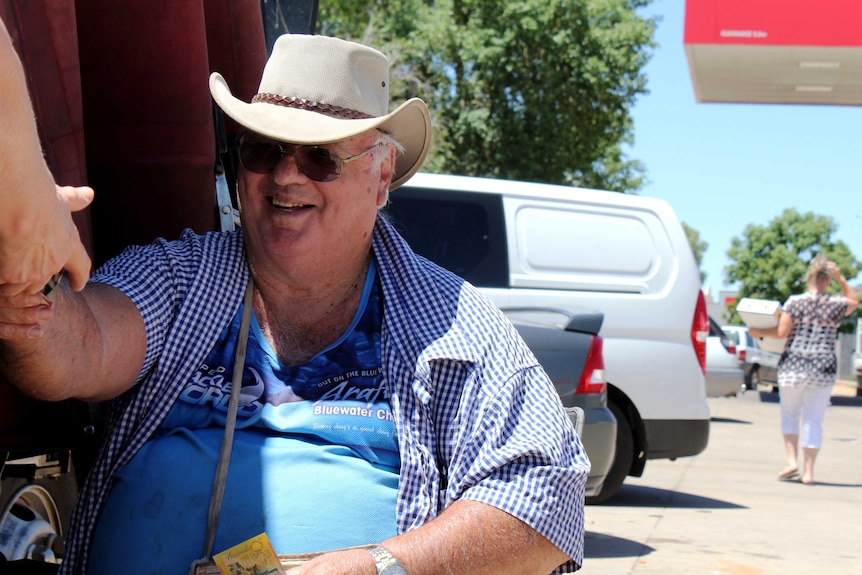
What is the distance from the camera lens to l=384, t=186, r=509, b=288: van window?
7.53 metres

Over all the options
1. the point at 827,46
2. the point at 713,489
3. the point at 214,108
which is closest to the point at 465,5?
the point at 827,46

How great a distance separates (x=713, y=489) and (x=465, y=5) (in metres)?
13.8

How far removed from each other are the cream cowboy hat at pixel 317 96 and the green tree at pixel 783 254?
54768 mm

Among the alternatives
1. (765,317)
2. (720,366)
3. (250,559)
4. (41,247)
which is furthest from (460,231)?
(720,366)

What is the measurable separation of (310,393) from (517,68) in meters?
18.7

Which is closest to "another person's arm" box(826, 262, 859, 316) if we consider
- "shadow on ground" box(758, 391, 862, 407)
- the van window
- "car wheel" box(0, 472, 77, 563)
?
the van window

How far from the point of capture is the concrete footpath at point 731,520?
5934mm

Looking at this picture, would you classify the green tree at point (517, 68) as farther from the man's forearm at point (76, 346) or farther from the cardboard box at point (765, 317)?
the man's forearm at point (76, 346)

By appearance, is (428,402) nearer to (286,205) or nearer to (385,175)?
(286,205)

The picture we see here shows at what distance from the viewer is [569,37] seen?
2014cm

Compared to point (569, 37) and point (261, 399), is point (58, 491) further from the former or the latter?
point (569, 37)

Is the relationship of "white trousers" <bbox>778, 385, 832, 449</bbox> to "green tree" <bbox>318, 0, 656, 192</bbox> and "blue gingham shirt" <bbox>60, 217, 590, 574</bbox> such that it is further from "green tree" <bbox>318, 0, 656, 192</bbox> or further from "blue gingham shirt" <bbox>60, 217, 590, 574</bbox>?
"green tree" <bbox>318, 0, 656, 192</bbox>

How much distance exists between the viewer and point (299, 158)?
7.54ft

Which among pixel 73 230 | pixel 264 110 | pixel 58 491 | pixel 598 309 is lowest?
pixel 598 309
